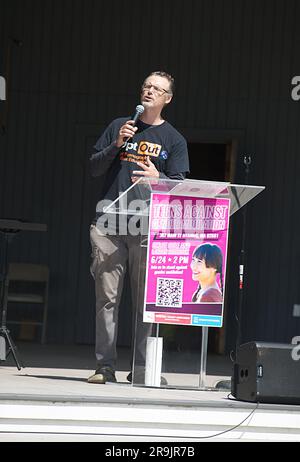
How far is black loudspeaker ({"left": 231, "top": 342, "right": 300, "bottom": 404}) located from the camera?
5.01 m

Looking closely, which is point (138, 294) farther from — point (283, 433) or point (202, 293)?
point (283, 433)

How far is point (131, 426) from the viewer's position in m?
4.75

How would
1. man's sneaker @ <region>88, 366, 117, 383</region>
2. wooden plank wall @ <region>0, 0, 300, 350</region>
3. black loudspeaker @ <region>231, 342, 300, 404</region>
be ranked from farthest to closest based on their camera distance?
wooden plank wall @ <region>0, 0, 300, 350</region> < man's sneaker @ <region>88, 366, 117, 383</region> < black loudspeaker @ <region>231, 342, 300, 404</region>

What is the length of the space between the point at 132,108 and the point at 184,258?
14.3 ft

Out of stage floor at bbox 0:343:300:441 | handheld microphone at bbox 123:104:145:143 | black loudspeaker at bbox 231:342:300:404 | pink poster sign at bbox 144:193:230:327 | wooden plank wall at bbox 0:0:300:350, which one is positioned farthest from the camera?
wooden plank wall at bbox 0:0:300:350

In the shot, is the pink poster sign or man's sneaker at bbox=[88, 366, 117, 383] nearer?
the pink poster sign

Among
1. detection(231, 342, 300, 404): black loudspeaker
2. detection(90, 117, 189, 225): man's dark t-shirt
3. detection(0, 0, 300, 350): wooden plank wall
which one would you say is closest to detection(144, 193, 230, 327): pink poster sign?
detection(90, 117, 189, 225): man's dark t-shirt

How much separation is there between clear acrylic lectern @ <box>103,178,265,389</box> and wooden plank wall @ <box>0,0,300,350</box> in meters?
3.98

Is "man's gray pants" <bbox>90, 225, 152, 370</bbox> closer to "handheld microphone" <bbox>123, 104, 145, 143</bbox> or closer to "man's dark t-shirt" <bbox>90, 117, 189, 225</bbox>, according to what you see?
"man's dark t-shirt" <bbox>90, 117, 189, 225</bbox>

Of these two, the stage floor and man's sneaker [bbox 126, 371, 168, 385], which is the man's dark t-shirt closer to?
man's sneaker [bbox 126, 371, 168, 385]

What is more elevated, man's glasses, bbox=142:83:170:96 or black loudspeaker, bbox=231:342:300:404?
man's glasses, bbox=142:83:170:96

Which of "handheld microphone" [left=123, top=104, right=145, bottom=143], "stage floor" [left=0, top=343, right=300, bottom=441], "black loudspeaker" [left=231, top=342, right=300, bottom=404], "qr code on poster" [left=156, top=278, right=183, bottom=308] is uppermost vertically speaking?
"handheld microphone" [left=123, top=104, right=145, bottom=143]

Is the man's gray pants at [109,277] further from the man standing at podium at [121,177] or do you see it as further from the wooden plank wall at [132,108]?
the wooden plank wall at [132,108]

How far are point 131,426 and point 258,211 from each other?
5.10 m
